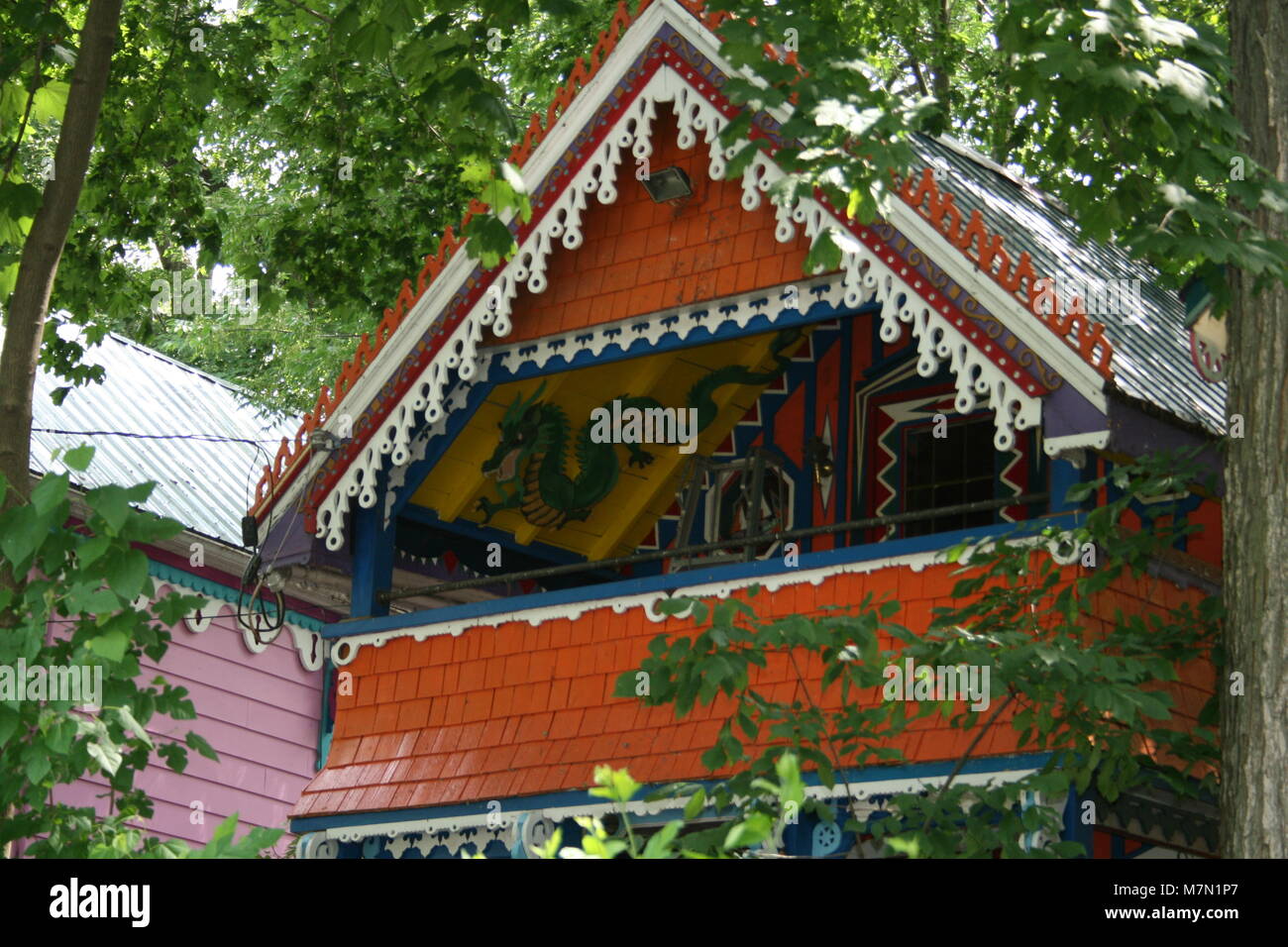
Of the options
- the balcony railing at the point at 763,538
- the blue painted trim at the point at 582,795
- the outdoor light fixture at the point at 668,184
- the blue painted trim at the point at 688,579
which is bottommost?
the blue painted trim at the point at 582,795

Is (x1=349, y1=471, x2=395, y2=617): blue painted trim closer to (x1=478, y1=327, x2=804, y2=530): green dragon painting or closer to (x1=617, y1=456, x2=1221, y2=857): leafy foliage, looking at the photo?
(x1=478, y1=327, x2=804, y2=530): green dragon painting

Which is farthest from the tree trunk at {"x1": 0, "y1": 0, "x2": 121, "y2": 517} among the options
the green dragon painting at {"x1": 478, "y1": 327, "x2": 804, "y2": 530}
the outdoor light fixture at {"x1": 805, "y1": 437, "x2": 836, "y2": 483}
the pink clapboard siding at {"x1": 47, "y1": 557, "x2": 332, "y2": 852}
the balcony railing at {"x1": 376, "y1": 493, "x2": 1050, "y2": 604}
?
the pink clapboard siding at {"x1": 47, "y1": 557, "x2": 332, "y2": 852}

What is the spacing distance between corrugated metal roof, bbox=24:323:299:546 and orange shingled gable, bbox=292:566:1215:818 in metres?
4.36

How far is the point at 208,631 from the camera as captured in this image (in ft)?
61.2

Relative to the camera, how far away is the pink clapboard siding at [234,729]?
59.5 feet

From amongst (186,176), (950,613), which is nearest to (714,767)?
(950,613)

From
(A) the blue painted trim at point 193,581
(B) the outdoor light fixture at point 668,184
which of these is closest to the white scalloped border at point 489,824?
(B) the outdoor light fixture at point 668,184

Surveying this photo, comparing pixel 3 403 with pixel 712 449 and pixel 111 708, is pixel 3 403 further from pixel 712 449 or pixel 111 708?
pixel 712 449

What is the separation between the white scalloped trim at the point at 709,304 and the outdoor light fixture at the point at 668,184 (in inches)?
7.6

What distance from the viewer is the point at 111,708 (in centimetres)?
898

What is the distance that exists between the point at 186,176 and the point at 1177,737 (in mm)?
9458

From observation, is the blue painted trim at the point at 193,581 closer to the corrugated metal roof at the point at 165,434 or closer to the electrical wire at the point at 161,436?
the corrugated metal roof at the point at 165,434

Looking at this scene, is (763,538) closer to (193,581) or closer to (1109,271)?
(1109,271)

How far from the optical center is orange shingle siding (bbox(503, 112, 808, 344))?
13414mm
